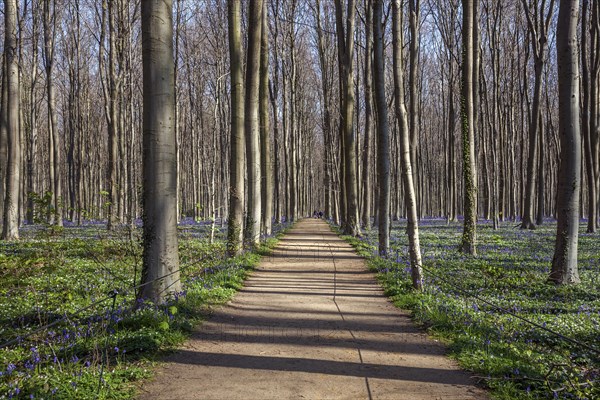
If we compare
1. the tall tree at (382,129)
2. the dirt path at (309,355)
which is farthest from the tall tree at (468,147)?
the dirt path at (309,355)

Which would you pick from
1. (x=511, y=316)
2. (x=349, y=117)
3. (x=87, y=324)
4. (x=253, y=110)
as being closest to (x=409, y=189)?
(x=511, y=316)

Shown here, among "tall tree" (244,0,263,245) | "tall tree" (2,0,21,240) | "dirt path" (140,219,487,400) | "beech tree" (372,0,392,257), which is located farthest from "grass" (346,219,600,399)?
"tall tree" (2,0,21,240)

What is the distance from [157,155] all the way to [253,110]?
935cm

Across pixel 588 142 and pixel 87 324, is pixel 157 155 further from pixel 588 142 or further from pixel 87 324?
pixel 588 142

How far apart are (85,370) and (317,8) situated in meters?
28.1

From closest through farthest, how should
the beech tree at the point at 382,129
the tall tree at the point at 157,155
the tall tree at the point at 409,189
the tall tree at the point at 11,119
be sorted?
1. the tall tree at the point at 157,155
2. the tall tree at the point at 409,189
3. the beech tree at the point at 382,129
4. the tall tree at the point at 11,119

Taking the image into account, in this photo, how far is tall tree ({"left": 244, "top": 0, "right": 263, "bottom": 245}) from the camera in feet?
50.7

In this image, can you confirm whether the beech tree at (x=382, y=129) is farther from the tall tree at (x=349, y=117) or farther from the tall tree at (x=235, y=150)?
the tall tree at (x=349, y=117)

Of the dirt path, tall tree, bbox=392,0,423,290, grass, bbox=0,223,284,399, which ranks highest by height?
tall tree, bbox=392,0,423,290

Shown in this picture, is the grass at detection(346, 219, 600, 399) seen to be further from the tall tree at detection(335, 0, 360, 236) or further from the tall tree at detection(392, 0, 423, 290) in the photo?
the tall tree at detection(335, 0, 360, 236)

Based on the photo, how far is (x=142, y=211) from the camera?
717 centimetres

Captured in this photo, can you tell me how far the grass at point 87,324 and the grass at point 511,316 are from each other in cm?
356

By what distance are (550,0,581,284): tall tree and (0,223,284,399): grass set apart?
698 cm

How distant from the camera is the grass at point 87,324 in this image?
13.7 feet
